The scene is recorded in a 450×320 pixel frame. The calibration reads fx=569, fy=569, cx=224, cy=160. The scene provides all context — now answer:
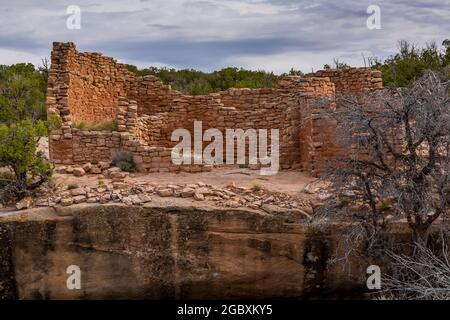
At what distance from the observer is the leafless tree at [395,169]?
31.0 feet

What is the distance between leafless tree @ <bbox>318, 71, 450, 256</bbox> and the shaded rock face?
0.83 metres

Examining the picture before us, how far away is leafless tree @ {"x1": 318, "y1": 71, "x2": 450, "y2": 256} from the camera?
372 inches

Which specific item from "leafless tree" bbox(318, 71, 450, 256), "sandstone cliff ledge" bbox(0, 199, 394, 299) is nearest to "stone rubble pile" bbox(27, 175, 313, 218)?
"sandstone cliff ledge" bbox(0, 199, 394, 299)

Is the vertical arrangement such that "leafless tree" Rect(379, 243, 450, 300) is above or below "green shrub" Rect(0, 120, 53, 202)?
below

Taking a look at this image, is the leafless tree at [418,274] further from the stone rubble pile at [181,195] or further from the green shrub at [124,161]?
the green shrub at [124,161]

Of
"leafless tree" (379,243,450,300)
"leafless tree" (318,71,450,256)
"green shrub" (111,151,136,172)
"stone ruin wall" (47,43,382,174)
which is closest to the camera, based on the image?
"leafless tree" (379,243,450,300)

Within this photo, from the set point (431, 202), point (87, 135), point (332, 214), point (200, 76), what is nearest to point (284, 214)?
point (332, 214)

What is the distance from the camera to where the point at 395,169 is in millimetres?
9992

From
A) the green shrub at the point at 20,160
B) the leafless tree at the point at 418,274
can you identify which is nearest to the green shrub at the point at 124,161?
the green shrub at the point at 20,160

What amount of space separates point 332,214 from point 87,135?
6111 millimetres

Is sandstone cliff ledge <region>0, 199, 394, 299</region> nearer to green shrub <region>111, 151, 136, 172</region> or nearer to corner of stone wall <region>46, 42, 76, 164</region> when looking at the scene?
green shrub <region>111, 151, 136, 172</region>

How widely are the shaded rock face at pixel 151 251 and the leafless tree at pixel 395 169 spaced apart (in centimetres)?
83

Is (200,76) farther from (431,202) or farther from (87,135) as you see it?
(431,202)
